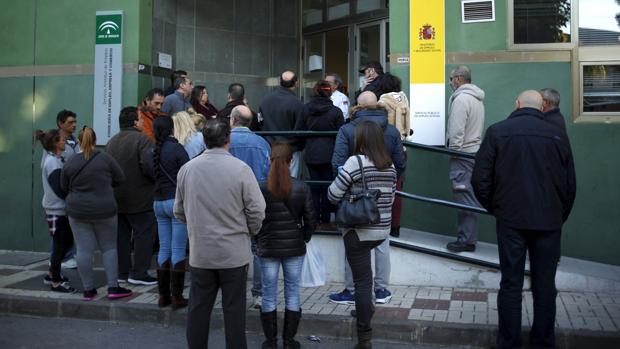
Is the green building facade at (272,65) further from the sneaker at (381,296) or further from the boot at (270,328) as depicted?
the boot at (270,328)

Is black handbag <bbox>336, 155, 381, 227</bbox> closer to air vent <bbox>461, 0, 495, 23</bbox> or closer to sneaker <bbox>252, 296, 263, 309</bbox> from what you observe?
sneaker <bbox>252, 296, 263, 309</bbox>

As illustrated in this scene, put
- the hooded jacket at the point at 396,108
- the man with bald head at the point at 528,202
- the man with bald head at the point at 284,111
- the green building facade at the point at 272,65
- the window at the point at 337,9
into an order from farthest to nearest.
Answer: the window at the point at 337,9 < the man with bald head at the point at 284,111 < the green building facade at the point at 272,65 < the hooded jacket at the point at 396,108 < the man with bald head at the point at 528,202

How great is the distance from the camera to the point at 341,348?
236 inches

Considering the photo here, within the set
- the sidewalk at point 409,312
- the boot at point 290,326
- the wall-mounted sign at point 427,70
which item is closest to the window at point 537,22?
the wall-mounted sign at point 427,70

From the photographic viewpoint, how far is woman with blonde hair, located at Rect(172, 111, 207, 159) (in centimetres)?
693

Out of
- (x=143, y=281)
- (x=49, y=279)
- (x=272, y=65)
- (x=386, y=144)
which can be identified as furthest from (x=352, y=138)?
(x=272, y=65)

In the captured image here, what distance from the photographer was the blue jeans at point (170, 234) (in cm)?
661

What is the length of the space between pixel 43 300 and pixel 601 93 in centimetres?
669

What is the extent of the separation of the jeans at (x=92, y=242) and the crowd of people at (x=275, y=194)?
14 millimetres

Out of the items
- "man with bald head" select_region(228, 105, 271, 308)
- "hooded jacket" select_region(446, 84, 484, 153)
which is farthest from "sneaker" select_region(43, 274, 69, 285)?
"hooded jacket" select_region(446, 84, 484, 153)

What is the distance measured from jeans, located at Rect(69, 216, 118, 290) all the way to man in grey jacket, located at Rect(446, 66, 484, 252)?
356 cm

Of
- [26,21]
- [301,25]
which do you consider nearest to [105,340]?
[26,21]

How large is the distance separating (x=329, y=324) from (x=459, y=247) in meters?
1.94

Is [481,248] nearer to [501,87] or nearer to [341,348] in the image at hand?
[501,87]
